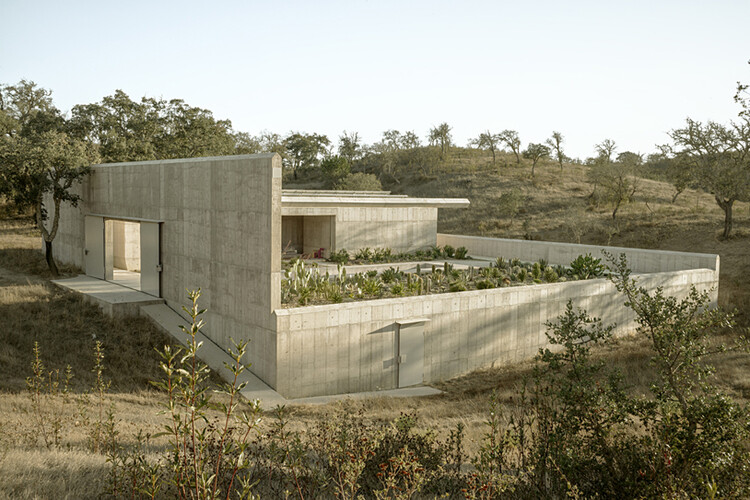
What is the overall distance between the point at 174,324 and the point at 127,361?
7.42 ft

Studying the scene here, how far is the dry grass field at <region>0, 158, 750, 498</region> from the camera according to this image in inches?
245

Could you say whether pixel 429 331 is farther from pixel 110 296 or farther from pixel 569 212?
pixel 569 212

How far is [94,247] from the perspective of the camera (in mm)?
22172

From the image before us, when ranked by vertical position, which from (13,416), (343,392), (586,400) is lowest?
(343,392)

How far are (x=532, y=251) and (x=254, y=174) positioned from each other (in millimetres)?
16864

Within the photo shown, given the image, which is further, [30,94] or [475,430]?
[30,94]

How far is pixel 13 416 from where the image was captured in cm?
906

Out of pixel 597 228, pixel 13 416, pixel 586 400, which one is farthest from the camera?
pixel 597 228

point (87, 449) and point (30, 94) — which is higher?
point (30, 94)

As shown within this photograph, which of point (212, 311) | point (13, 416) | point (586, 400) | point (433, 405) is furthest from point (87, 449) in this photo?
point (212, 311)

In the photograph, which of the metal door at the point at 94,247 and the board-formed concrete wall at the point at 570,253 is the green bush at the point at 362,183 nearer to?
the board-formed concrete wall at the point at 570,253

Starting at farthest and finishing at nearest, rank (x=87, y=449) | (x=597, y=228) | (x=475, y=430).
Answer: (x=597, y=228) < (x=475, y=430) < (x=87, y=449)

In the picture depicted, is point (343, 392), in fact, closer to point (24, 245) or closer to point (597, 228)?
point (24, 245)

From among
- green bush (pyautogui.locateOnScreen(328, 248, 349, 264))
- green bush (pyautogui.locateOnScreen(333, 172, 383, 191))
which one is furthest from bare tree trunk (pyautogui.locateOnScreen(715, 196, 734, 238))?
green bush (pyautogui.locateOnScreen(333, 172, 383, 191))
